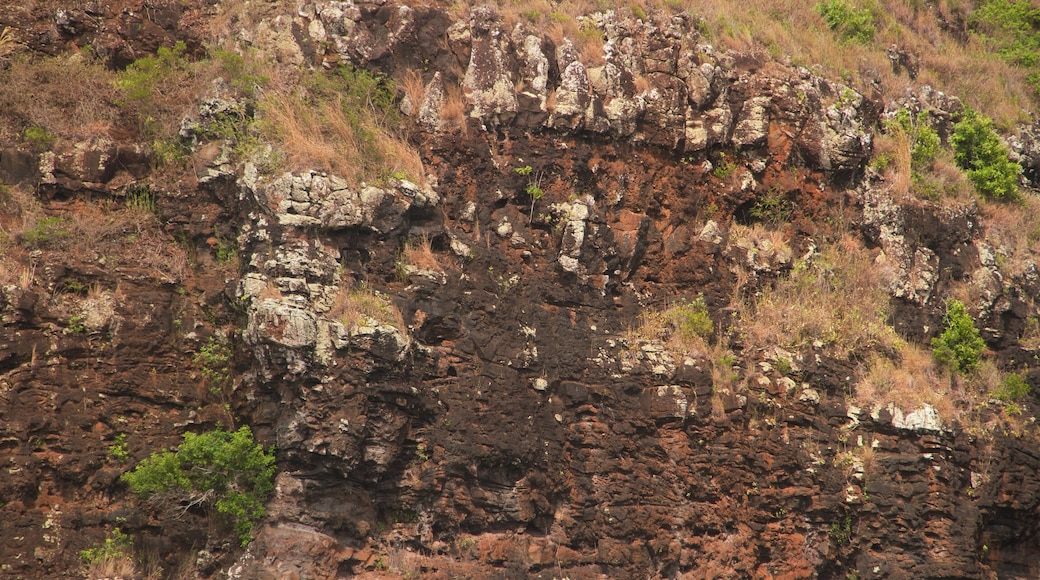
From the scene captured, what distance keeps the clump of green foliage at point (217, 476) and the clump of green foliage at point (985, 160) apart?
13.4 meters

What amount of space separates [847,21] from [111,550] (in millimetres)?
16928

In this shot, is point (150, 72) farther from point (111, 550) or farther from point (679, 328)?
point (679, 328)

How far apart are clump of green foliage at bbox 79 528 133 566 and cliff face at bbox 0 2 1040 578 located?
0.53ft

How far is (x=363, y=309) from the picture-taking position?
1334 cm

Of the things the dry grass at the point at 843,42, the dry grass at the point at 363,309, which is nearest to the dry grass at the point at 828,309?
the dry grass at the point at 843,42

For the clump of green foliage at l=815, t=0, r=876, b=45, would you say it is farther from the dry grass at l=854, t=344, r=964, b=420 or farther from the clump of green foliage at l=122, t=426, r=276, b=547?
the clump of green foliage at l=122, t=426, r=276, b=547

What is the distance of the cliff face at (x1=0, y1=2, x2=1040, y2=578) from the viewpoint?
1295 cm

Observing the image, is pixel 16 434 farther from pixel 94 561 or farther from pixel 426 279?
pixel 426 279

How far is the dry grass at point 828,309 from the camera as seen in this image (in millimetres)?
15172

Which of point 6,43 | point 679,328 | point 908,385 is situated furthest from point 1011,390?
point 6,43

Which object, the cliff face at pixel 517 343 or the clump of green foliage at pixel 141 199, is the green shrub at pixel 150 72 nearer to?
the cliff face at pixel 517 343

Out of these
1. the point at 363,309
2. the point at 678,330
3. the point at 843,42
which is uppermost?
the point at 843,42

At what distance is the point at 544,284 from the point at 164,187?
5786 mm

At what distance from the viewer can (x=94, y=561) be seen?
12.4m
